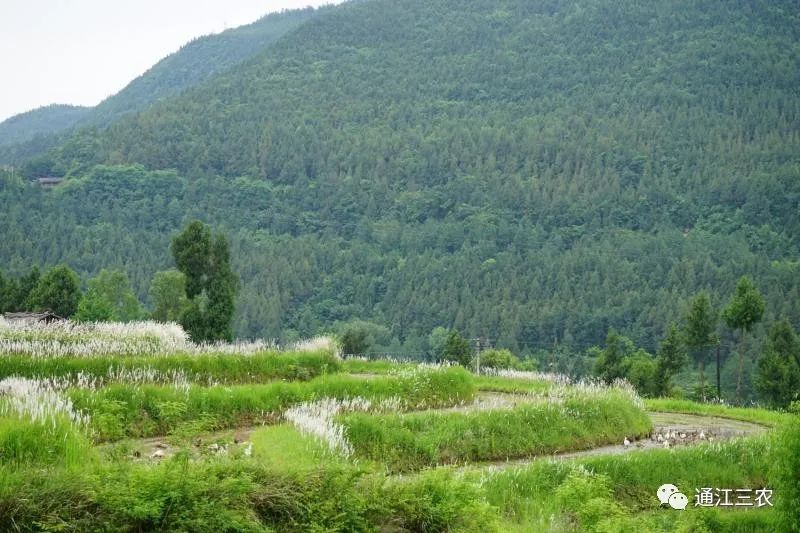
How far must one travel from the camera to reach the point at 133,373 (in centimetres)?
2044

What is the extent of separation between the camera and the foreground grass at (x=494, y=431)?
18.3 m

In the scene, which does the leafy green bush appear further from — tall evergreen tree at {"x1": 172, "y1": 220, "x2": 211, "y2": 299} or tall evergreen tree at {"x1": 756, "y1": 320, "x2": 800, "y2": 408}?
tall evergreen tree at {"x1": 756, "y1": 320, "x2": 800, "y2": 408}

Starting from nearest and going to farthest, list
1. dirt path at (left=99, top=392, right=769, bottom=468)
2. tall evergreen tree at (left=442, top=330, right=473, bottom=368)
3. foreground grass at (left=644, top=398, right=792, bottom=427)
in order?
dirt path at (left=99, top=392, right=769, bottom=468), foreground grass at (left=644, top=398, right=792, bottom=427), tall evergreen tree at (left=442, top=330, right=473, bottom=368)

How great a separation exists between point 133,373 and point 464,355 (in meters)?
45.8

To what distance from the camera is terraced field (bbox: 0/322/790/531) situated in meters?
10.5

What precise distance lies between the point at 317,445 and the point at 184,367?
7935 mm

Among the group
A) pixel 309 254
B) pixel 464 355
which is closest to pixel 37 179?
pixel 309 254

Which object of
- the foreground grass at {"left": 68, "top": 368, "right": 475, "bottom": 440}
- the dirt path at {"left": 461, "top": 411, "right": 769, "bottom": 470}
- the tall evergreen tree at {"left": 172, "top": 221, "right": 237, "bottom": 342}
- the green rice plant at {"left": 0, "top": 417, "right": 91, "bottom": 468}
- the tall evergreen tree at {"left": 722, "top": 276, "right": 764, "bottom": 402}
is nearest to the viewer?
the green rice plant at {"left": 0, "top": 417, "right": 91, "bottom": 468}

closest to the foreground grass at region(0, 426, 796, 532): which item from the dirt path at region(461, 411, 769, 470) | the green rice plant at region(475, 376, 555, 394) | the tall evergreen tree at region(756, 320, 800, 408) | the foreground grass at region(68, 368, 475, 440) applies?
the foreground grass at region(68, 368, 475, 440)

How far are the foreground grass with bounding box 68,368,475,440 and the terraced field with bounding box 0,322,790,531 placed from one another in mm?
46

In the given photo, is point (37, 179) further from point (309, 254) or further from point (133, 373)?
point (133, 373)

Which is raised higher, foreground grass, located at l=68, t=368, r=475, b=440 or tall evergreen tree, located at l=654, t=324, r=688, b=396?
foreground grass, located at l=68, t=368, r=475, b=440

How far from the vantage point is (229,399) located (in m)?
19.7

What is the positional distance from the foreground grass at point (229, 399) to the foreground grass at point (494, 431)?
2636 millimetres
